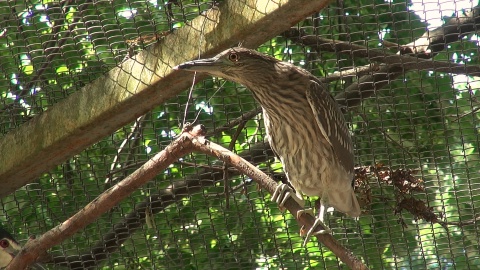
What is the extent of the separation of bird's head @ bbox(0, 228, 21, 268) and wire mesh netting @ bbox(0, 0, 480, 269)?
0.03 m

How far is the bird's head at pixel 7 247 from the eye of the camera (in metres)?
3.92

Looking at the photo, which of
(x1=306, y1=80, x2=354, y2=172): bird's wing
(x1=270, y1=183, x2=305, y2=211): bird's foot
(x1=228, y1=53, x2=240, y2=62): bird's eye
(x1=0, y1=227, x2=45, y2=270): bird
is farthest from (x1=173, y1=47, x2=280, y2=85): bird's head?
(x1=0, y1=227, x2=45, y2=270): bird

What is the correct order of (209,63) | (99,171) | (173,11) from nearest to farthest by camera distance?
(209,63), (173,11), (99,171)

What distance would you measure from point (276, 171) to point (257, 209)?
0.83 feet

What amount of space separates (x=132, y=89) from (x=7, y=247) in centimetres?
131

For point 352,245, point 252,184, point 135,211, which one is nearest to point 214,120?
point 252,184

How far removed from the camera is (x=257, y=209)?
4031 millimetres

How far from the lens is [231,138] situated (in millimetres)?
3887

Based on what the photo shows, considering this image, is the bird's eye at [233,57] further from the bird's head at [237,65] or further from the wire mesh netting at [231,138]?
the wire mesh netting at [231,138]

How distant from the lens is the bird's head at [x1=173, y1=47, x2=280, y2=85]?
2898 millimetres

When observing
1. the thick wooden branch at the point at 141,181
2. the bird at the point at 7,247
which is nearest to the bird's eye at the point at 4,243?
the bird at the point at 7,247

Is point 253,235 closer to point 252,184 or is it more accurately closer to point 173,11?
point 252,184

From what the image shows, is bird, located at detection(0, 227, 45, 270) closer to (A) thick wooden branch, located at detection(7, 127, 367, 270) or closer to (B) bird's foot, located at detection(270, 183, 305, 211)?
(A) thick wooden branch, located at detection(7, 127, 367, 270)

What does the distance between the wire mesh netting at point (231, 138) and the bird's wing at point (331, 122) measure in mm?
288
